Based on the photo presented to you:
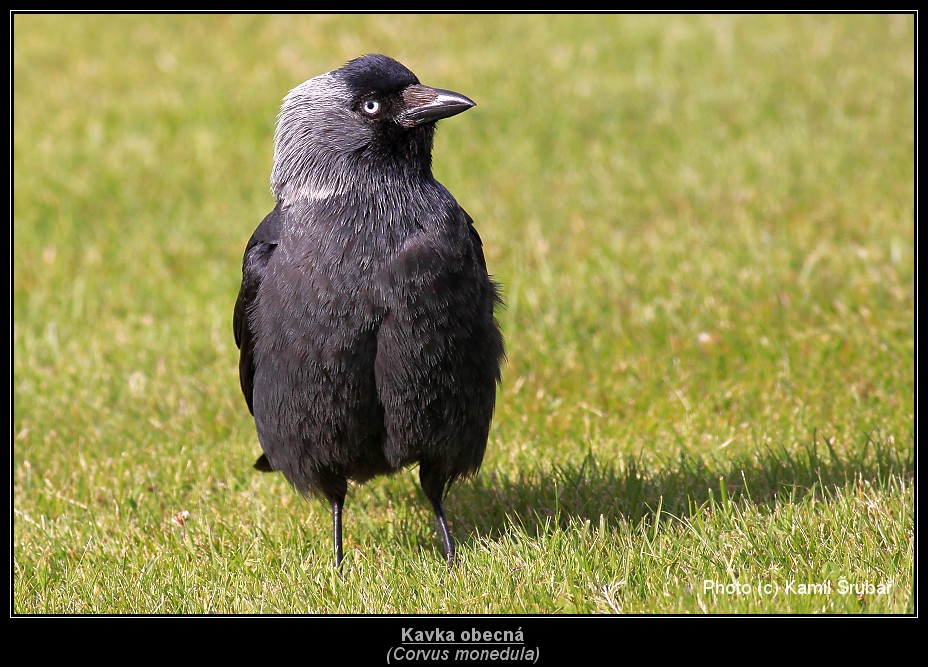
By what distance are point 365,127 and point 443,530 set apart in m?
1.59

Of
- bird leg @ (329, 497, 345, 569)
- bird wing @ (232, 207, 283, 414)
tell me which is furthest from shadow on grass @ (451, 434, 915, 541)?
bird wing @ (232, 207, 283, 414)

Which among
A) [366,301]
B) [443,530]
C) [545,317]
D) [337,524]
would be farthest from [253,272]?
[545,317]

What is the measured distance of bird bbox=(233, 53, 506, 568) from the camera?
394cm

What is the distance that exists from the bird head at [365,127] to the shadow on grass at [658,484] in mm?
1388

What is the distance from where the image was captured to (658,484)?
4.54m

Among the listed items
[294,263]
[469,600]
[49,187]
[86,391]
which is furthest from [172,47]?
[469,600]

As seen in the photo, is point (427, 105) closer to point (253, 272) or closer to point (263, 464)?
point (253, 272)

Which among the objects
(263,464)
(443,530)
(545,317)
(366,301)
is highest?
(366,301)

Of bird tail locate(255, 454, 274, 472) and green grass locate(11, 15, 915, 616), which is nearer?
green grass locate(11, 15, 915, 616)

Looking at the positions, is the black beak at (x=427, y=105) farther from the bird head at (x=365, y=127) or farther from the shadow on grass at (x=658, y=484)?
the shadow on grass at (x=658, y=484)

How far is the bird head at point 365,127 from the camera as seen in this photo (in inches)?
163

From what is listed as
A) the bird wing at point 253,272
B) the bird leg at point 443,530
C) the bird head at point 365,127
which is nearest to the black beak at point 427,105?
the bird head at point 365,127

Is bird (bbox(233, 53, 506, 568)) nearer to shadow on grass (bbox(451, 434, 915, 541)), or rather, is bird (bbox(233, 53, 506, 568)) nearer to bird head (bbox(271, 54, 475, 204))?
bird head (bbox(271, 54, 475, 204))
